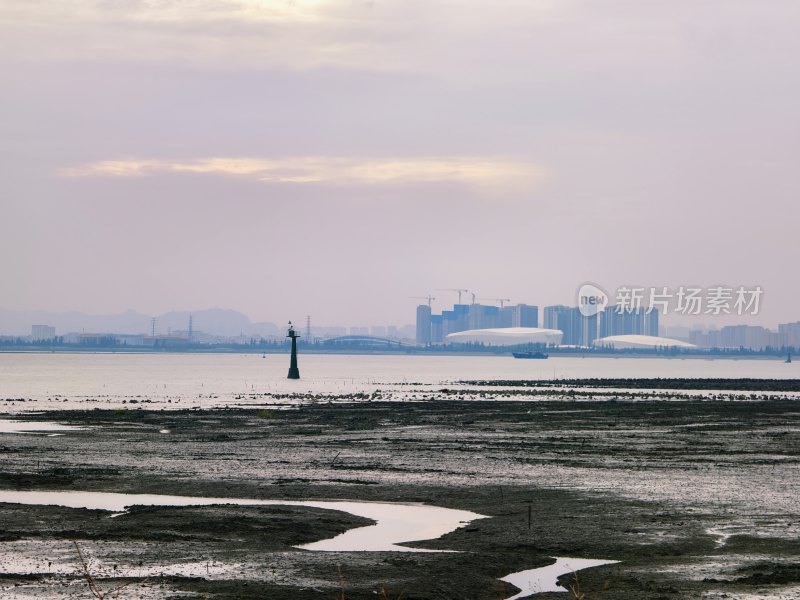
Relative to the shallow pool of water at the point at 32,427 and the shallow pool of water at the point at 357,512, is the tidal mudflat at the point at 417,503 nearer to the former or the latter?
the shallow pool of water at the point at 357,512

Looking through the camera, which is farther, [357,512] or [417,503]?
[417,503]

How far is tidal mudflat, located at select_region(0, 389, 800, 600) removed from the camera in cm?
2022

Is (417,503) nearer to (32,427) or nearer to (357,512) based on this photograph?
(357,512)

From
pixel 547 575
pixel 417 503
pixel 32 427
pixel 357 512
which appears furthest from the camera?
pixel 32 427

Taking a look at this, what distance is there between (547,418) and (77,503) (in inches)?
1632

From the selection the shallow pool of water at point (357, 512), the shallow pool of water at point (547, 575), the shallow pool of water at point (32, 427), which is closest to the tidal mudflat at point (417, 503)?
the shallow pool of water at point (547, 575)

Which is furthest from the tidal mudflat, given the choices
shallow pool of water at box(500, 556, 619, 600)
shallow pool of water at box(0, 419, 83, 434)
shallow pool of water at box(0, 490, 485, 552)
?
shallow pool of water at box(0, 419, 83, 434)

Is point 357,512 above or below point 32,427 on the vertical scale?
above

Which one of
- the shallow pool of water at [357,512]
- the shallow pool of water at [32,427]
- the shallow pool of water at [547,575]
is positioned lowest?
the shallow pool of water at [32,427]

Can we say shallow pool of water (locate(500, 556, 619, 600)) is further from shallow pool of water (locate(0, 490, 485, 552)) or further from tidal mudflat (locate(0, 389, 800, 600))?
shallow pool of water (locate(0, 490, 485, 552))

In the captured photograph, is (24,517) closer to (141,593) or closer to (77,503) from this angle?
(77,503)

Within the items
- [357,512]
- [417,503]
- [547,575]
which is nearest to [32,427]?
[417,503]

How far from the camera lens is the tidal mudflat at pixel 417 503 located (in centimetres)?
2022

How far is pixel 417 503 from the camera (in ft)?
102
